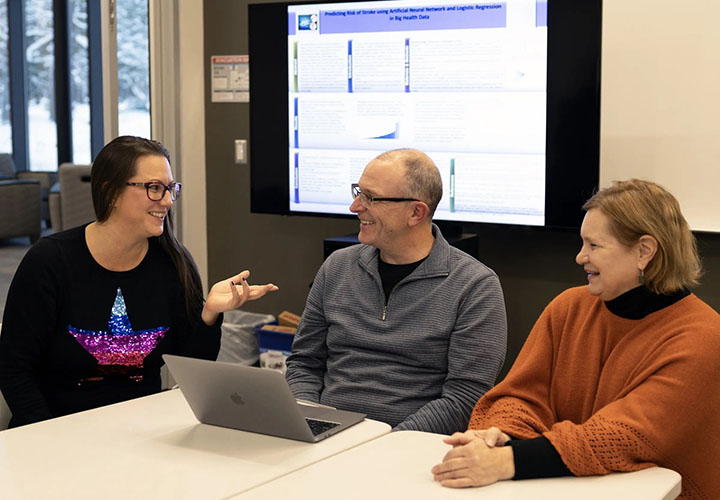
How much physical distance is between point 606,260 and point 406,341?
0.68m

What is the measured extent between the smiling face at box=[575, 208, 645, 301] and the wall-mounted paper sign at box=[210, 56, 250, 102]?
2.91m

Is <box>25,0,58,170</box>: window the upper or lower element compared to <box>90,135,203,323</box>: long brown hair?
upper

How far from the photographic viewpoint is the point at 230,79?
473cm

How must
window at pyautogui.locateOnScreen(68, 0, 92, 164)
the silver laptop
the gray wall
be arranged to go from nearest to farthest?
the silver laptop, the gray wall, window at pyautogui.locateOnScreen(68, 0, 92, 164)

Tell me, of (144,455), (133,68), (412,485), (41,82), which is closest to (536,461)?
(412,485)

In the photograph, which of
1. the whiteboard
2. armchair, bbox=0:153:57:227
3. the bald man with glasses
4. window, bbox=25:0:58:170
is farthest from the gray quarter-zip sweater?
window, bbox=25:0:58:170

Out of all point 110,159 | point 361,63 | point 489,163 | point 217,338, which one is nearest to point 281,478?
point 217,338

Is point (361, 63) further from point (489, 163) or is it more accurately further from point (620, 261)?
point (620, 261)

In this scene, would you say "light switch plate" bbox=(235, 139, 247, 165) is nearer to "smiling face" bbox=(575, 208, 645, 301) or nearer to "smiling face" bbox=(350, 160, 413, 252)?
"smiling face" bbox=(350, 160, 413, 252)

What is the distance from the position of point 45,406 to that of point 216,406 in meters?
0.62

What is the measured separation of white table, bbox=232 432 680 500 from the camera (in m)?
1.65

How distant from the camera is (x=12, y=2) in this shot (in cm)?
1161

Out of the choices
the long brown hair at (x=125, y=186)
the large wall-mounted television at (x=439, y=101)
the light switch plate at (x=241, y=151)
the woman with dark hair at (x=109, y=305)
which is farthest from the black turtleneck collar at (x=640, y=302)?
the light switch plate at (x=241, y=151)

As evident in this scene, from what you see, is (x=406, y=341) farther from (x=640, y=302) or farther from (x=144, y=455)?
(x=144, y=455)
